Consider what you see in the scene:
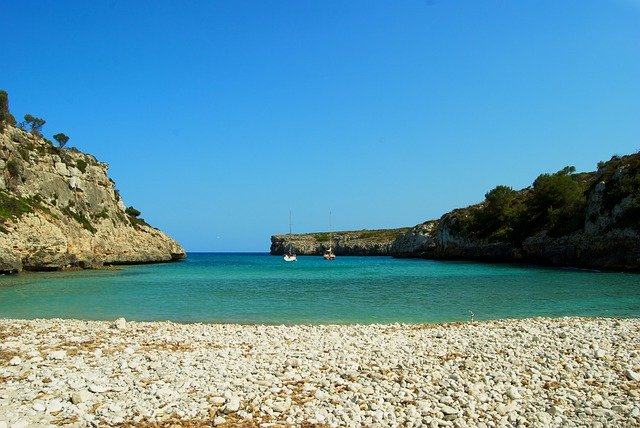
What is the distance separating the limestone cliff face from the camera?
50281 mm

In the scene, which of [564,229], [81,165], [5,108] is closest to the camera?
[564,229]

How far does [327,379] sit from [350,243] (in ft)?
529

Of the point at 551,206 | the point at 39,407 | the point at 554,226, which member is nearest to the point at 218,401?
the point at 39,407

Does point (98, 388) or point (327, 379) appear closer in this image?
point (98, 388)

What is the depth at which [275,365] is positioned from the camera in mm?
9930

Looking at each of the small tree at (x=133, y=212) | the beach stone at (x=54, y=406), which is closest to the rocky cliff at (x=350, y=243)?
the small tree at (x=133, y=212)

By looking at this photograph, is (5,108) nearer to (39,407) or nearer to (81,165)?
(81,165)

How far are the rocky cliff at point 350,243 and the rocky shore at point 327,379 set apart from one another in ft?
466

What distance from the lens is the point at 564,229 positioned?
219ft

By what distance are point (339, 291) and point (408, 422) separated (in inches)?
970

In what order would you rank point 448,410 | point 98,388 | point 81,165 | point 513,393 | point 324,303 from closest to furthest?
point 448,410 → point 513,393 → point 98,388 → point 324,303 → point 81,165

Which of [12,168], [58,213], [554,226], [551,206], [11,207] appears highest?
[12,168]

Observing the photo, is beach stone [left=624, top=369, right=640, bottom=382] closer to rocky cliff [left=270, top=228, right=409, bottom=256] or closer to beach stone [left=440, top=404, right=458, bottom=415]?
beach stone [left=440, top=404, right=458, bottom=415]

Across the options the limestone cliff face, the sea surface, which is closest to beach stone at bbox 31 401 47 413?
the sea surface
